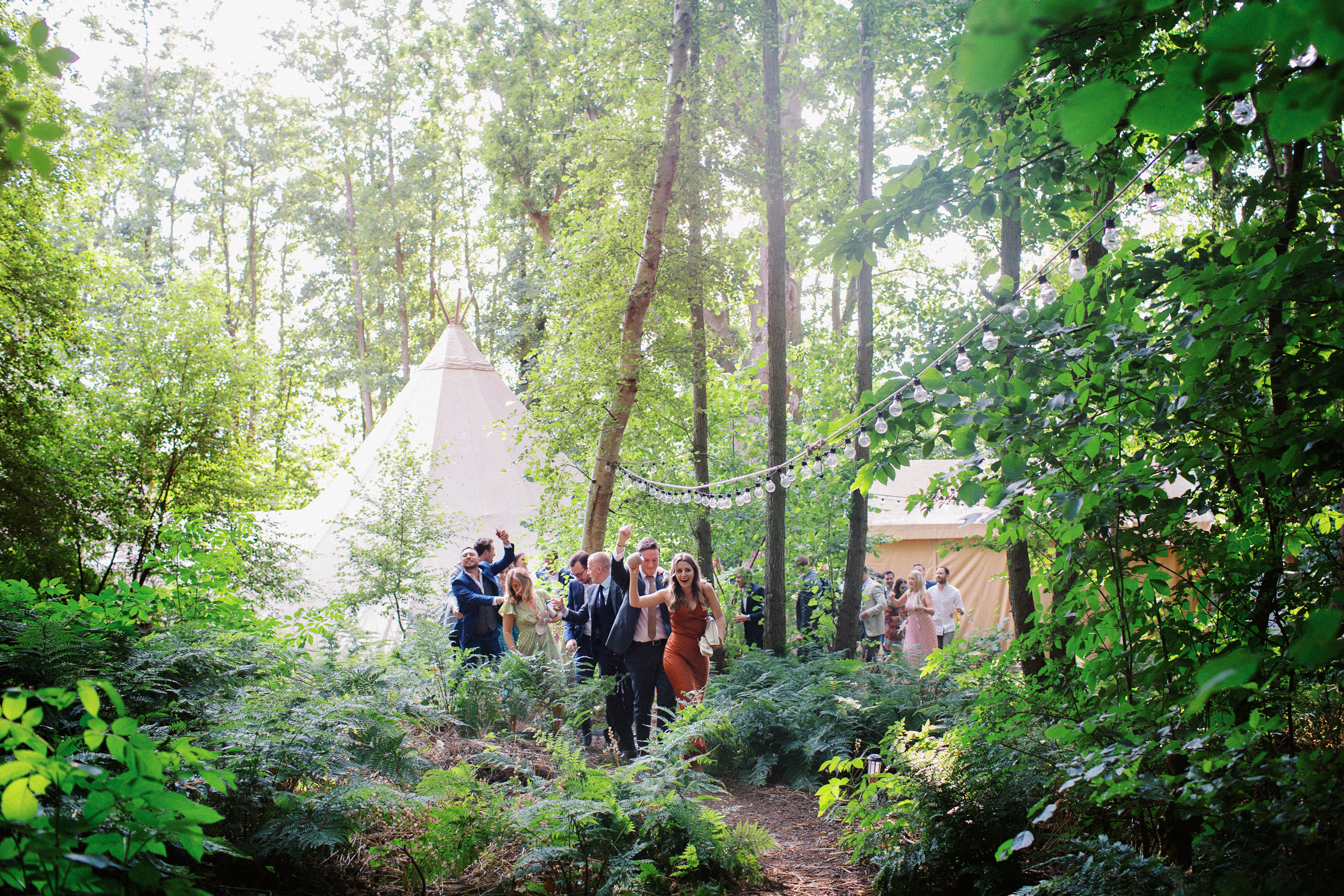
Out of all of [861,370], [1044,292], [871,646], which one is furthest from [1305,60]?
[871,646]

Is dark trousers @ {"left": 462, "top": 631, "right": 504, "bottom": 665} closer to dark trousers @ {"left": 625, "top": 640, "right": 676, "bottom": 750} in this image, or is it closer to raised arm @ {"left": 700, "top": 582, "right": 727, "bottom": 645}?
dark trousers @ {"left": 625, "top": 640, "right": 676, "bottom": 750}

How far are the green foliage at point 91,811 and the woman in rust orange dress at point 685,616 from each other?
4.56m

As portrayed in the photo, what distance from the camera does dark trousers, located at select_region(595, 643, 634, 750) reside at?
630 cm

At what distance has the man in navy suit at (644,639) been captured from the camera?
6.07m

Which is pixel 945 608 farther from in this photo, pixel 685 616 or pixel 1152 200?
pixel 1152 200

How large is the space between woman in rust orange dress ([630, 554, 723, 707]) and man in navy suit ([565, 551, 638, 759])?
0.31 metres

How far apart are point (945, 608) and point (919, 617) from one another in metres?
0.66

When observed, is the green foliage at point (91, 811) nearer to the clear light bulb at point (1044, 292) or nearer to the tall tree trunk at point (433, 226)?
the clear light bulb at point (1044, 292)

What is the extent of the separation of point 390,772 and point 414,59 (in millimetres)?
24429

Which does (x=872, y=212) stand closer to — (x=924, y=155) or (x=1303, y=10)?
(x=924, y=155)

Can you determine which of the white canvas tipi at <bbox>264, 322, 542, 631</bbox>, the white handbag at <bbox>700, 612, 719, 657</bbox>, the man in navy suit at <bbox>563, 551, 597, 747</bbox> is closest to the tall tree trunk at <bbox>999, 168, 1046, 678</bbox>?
the white handbag at <bbox>700, 612, 719, 657</bbox>

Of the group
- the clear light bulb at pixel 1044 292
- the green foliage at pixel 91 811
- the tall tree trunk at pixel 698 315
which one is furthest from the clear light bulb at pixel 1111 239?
the tall tree trunk at pixel 698 315

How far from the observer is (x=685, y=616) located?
610 cm

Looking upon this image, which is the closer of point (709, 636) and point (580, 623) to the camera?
point (709, 636)
